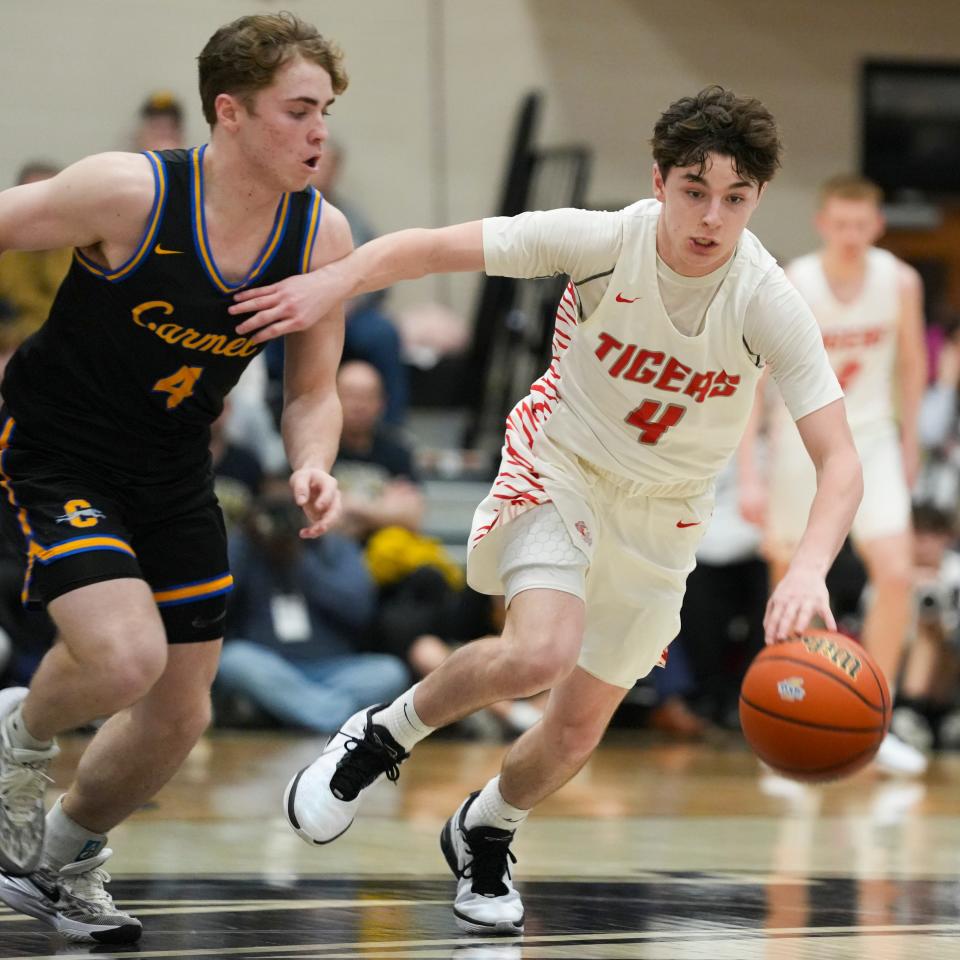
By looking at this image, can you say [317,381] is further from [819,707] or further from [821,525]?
[819,707]

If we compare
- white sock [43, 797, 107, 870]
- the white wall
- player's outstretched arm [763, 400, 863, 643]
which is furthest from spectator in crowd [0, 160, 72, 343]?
player's outstretched arm [763, 400, 863, 643]

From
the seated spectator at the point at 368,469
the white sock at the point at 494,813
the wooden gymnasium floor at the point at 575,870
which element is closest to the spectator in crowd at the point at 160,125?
the seated spectator at the point at 368,469

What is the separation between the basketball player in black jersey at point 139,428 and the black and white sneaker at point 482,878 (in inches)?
29.0

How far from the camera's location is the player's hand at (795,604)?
3.67 metres

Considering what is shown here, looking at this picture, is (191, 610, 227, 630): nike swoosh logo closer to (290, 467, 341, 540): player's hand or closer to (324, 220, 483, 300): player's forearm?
(290, 467, 341, 540): player's hand

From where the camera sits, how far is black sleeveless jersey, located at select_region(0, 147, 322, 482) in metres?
3.81

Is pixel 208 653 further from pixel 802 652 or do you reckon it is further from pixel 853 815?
pixel 853 815

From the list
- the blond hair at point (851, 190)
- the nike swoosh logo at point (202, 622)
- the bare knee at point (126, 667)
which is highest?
the blond hair at point (851, 190)

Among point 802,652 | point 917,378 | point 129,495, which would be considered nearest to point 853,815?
point 917,378

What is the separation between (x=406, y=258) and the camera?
13.2ft

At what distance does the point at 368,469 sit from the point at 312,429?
16.7ft

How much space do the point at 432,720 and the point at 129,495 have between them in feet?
2.98

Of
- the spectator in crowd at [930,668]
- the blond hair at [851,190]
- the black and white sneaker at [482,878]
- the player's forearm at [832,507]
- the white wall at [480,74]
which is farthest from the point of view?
the white wall at [480,74]

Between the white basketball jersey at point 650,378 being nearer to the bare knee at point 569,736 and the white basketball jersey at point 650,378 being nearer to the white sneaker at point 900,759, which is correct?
the bare knee at point 569,736
